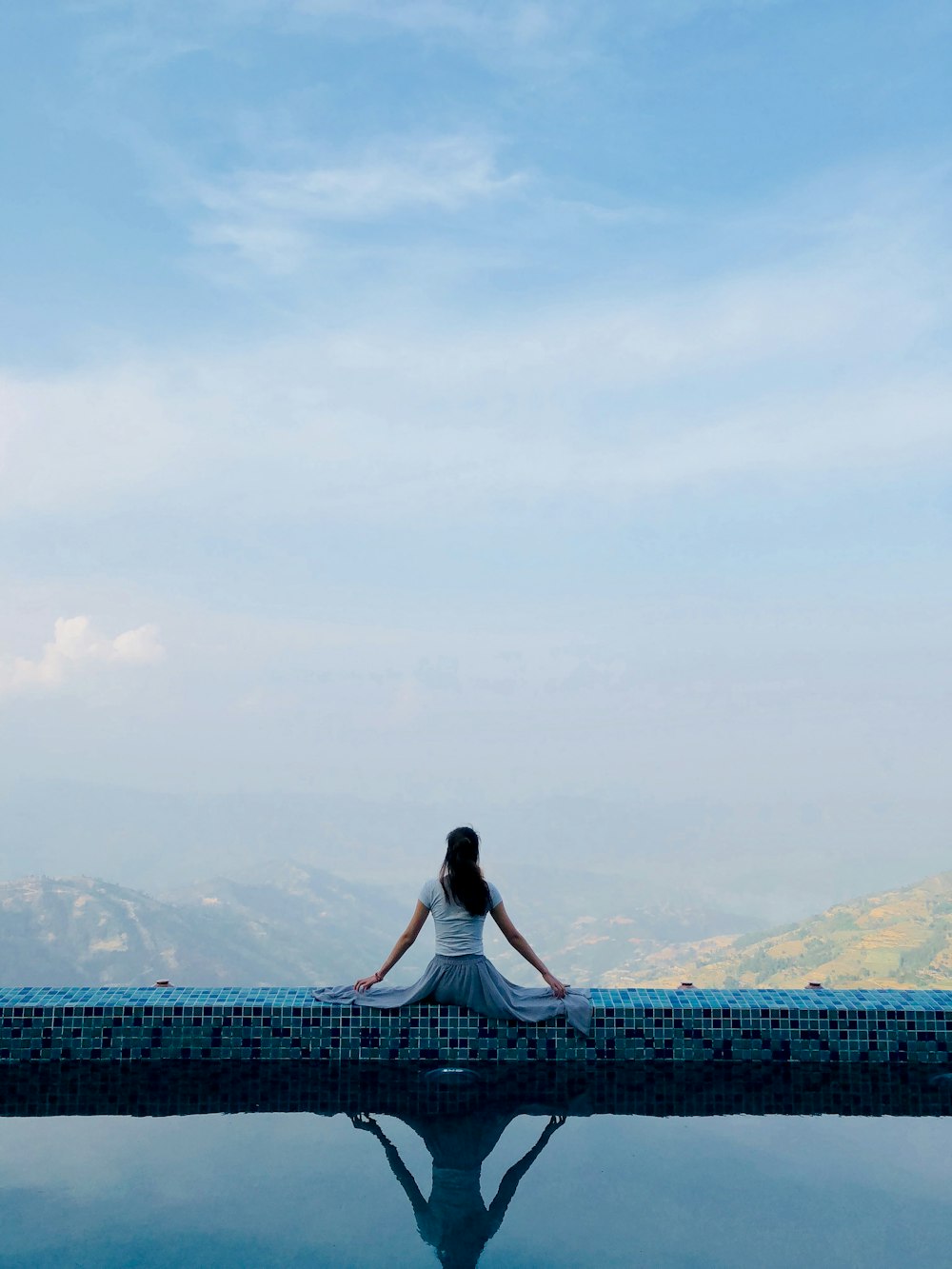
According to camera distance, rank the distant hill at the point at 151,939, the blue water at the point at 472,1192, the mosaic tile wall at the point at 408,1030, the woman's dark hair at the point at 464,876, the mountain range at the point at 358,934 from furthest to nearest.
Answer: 1. the distant hill at the point at 151,939
2. the mountain range at the point at 358,934
3. the mosaic tile wall at the point at 408,1030
4. the woman's dark hair at the point at 464,876
5. the blue water at the point at 472,1192

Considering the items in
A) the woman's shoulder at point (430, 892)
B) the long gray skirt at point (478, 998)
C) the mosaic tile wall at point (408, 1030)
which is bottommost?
the mosaic tile wall at point (408, 1030)

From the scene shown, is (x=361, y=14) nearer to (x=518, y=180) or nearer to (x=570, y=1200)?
(x=518, y=180)

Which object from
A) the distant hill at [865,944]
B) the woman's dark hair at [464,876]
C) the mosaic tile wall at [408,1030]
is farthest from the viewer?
the distant hill at [865,944]

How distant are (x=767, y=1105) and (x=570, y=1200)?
135 centimetres

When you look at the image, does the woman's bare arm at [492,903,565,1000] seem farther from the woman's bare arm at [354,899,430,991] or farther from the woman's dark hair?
the woman's bare arm at [354,899,430,991]

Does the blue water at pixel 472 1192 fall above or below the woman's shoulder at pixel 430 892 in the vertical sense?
below

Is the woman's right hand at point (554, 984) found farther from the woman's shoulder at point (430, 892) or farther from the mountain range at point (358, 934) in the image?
the mountain range at point (358, 934)

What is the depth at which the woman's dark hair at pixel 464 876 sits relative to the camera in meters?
4.98

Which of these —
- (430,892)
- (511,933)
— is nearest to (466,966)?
(511,933)

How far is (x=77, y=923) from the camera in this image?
64938 millimetres

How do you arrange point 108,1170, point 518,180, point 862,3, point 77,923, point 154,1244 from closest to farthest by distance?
point 154,1244, point 108,1170, point 862,3, point 518,180, point 77,923

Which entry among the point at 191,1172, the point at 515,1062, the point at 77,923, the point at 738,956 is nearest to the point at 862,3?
the point at 515,1062

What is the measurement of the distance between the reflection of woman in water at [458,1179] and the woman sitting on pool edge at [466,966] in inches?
26.2

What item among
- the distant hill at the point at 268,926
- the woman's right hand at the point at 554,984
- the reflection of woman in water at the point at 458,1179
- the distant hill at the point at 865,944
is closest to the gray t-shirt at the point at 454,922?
the woman's right hand at the point at 554,984
